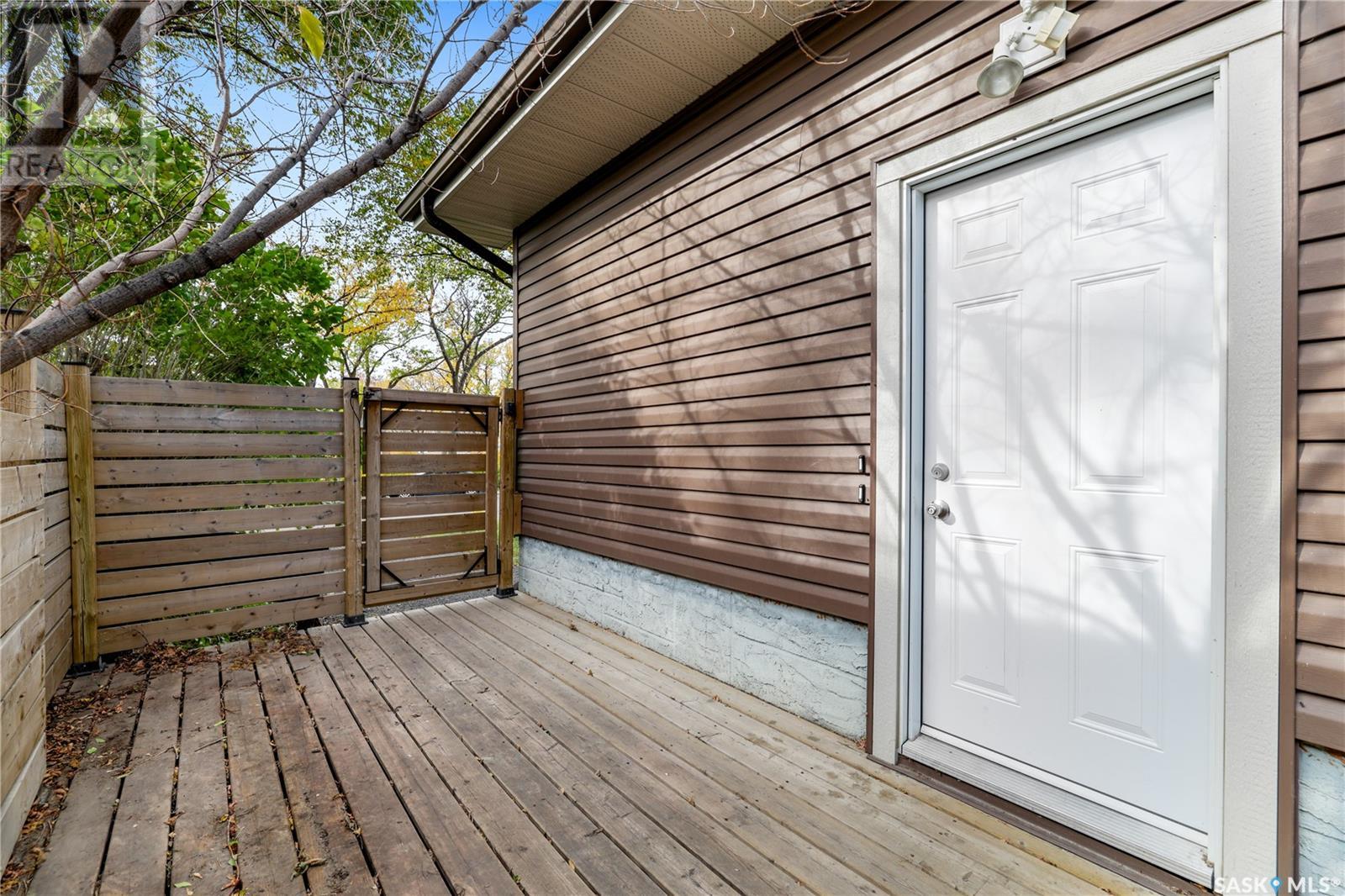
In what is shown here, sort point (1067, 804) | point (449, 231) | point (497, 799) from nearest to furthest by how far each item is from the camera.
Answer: point (1067, 804) < point (497, 799) < point (449, 231)

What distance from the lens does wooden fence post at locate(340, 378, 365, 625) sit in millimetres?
3975

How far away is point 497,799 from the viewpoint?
2.00 meters

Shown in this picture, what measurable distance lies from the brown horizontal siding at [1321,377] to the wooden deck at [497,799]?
2.30 feet

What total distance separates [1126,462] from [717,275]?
1.89 meters

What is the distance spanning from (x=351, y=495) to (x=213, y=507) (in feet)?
2.40

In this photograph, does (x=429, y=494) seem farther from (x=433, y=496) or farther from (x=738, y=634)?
(x=738, y=634)

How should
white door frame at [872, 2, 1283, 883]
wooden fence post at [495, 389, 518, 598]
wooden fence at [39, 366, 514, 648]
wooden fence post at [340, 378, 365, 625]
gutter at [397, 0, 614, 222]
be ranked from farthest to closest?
wooden fence post at [495, 389, 518, 598] → wooden fence post at [340, 378, 365, 625] → wooden fence at [39, 366, 514, 648] → gutter at [397, 0, 614, 222] → white door frame at [872, 2, 1283, 883]

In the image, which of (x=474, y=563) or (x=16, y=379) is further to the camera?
(x=474, y=563)

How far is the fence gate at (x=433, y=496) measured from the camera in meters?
4.14

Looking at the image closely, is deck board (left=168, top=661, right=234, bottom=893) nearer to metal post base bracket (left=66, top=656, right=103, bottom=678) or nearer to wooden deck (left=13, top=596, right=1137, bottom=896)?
wooden deck (left=13, top=596, right=1137, bottom=896)

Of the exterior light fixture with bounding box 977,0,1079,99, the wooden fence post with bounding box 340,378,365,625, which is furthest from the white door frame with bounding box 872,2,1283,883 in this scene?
the wooden fence post with bounding box 340,378,365,625

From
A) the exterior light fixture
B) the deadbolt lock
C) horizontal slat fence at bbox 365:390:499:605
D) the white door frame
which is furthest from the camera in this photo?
horizontal slat fence at bbox 365:390:499:605

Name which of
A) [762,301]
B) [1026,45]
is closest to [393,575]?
[762,301]

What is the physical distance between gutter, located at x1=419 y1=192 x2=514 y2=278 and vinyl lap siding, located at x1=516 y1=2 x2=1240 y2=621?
123cm
